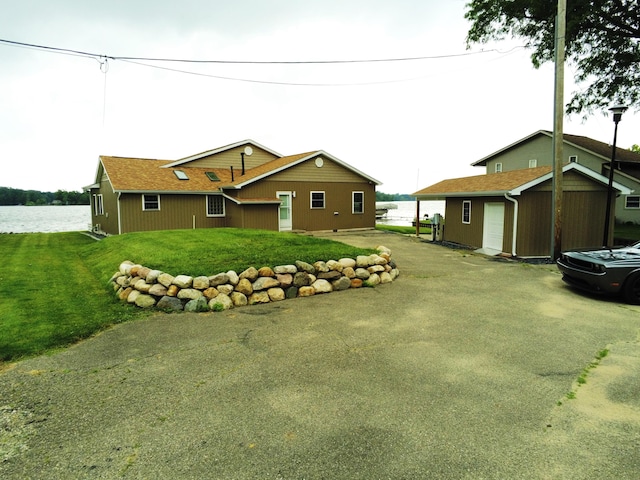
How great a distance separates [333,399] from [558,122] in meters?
12.5

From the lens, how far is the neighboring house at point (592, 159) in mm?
26219

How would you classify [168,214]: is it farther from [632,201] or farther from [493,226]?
[632,201]

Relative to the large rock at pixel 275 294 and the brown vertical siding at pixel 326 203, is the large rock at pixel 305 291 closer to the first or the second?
the large rock at pixel 275 294

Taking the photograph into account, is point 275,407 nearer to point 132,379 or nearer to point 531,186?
point 132,379

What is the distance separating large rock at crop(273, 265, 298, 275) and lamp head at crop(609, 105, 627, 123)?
11.6m

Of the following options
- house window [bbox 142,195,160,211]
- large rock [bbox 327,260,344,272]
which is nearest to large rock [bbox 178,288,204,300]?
large rock [bbox 327,260,344,272]

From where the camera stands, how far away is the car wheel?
8070 millimetres

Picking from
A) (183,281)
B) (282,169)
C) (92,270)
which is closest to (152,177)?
(282,169)

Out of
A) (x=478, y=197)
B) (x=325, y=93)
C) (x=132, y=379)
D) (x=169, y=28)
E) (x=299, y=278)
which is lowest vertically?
(x=132, y=379)

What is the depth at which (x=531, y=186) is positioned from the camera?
14.1 metres

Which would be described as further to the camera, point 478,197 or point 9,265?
point 478,197

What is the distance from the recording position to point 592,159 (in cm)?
2678

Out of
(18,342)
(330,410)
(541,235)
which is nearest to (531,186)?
(541,235)

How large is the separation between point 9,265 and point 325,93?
1449 centimetres
